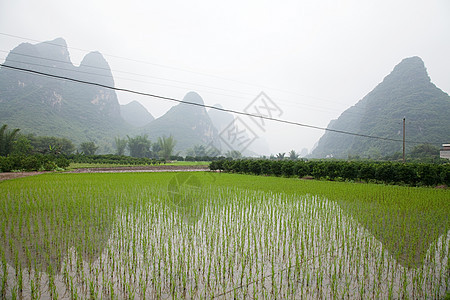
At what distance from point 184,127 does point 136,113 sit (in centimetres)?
5429

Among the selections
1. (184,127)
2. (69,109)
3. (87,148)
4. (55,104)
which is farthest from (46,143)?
(184,127)

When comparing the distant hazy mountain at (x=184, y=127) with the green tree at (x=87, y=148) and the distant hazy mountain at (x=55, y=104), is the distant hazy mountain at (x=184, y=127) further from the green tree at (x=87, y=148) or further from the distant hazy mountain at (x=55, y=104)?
the green tree at (x=87, y=148)

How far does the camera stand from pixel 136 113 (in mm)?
130000

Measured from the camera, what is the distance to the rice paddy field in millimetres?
2428

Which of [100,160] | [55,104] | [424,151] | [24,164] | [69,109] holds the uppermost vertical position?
[55,104]

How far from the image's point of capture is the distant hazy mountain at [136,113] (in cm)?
12408

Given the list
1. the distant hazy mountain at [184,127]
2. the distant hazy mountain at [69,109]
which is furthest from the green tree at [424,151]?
the distant hazy mountain at [69,109]

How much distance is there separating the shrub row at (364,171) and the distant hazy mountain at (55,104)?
53.0 m

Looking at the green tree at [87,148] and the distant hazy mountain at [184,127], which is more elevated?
the distant hazy mountain at [184,127]

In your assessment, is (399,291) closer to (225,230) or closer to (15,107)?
(225,230)

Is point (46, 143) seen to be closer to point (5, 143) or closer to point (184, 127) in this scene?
point (5, 143)

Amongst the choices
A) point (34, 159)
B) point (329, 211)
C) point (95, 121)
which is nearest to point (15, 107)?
point (95, 121)

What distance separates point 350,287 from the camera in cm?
253

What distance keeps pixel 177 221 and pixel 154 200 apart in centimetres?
235
